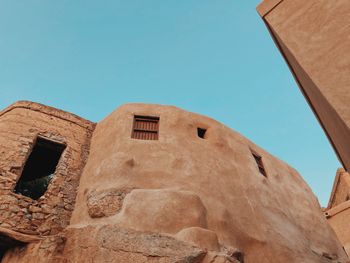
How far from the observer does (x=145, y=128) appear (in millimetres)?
8812

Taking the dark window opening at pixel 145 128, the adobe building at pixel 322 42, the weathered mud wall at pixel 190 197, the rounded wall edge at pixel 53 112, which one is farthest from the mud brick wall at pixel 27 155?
the adobe building at pixel 322 42

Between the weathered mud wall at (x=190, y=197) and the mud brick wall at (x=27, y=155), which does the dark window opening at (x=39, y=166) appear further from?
the weathered mud wall at (x=190, y=197)

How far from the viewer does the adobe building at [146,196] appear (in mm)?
5848

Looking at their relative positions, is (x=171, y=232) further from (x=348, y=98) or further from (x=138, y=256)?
(x=348, y=98)

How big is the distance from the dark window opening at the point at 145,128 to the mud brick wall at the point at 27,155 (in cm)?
170

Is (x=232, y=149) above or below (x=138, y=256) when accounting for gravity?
above

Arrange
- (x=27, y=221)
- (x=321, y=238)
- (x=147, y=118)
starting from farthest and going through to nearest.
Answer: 1. (x=321, y=238)
2. (x=147, y=118)
3. (x=27, y=221)

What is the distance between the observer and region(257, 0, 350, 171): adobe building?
3322 mm

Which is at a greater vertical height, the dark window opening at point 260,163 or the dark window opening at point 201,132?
the dark window opening at point 201,132

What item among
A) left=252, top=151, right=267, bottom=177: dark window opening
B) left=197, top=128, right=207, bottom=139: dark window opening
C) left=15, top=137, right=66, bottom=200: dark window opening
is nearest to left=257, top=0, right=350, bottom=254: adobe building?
left=197, top=128, right=207, bottom=139: dark window opening

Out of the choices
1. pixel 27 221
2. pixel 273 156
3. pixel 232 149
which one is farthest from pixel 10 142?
pixel 273 156

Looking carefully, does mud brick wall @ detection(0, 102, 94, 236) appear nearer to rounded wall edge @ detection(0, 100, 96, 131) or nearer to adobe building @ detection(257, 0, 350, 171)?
rounded wall edge @ detection(0, 100, 96, 131)

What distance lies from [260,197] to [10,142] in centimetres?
699

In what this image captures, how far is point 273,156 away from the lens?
11969 mm
